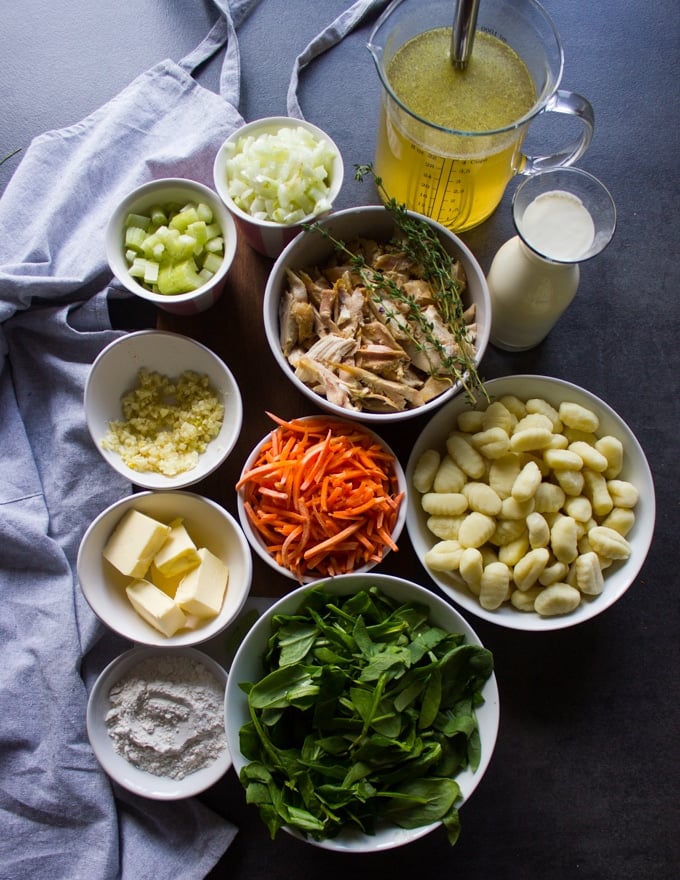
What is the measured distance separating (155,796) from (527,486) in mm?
908

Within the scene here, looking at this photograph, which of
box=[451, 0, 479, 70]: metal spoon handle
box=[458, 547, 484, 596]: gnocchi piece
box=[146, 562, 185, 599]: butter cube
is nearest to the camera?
box=[451, 0, 479, 70]: metal spoon handle

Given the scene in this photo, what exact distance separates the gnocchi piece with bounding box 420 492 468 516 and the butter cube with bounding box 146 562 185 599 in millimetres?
493

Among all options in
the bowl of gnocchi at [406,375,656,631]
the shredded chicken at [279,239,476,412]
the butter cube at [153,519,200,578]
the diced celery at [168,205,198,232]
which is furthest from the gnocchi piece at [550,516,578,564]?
the diced celery at [168,205,198,232]

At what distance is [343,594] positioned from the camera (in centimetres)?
140

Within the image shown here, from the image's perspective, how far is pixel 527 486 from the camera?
1377mm

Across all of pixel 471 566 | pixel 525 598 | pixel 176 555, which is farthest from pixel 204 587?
pixel 525 598

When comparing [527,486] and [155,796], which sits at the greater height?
[527,486]

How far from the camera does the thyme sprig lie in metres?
1.36

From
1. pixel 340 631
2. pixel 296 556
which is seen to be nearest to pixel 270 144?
pixel 296 556

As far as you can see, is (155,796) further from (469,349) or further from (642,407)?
(642,407)

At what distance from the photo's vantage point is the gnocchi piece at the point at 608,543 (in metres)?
1.39

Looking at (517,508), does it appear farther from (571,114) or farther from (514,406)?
(571,114)

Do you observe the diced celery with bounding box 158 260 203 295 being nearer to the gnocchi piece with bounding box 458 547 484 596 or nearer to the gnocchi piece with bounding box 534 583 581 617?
the gnocchi piece with bounding box 458 547 484 596

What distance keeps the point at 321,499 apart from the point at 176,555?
0.98 ft
